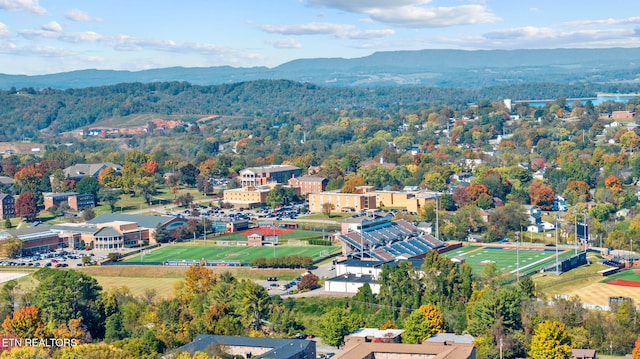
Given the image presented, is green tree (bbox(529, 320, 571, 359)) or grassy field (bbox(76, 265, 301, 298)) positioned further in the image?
grassy field (bbox(76, 265, 301, 298))

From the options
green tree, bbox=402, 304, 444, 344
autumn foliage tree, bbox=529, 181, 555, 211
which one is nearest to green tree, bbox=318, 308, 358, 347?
green tree, bbox=402, 304, 444, 344

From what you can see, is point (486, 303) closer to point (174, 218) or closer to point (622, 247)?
point (622, 247)

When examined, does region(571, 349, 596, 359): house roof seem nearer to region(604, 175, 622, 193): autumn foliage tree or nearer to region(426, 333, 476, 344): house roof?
region(426, 333, 476, 344): house roof

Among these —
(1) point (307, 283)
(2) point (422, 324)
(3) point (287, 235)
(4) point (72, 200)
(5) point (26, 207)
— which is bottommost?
(3) point (287, 235)

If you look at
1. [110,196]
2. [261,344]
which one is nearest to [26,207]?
[110,196]

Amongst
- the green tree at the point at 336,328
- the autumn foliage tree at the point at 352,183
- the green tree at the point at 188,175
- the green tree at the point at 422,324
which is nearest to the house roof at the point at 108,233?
the autumn foliage tree at the point at 352,183

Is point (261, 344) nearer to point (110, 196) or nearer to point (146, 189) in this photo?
point (110, 196)

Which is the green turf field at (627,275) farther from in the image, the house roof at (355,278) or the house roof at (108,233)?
the house roof at (108,233)
